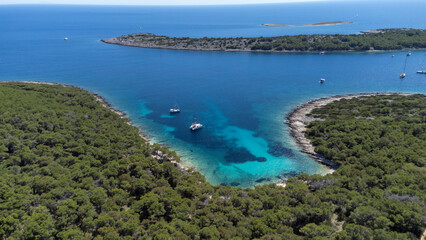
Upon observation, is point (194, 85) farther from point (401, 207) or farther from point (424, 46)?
point (424, 46)

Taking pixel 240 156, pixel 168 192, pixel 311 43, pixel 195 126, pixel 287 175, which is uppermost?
pixel 311 43

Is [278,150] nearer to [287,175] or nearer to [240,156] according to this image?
[240,156]

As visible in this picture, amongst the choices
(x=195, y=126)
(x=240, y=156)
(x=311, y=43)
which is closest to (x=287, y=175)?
(x=240, y=156)

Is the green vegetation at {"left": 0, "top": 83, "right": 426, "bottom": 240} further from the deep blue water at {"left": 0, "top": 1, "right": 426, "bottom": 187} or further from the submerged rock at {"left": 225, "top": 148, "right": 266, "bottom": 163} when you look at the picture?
the submerged rock at {"left": 225, "top": 148, "right": 266, "bottom": 163}

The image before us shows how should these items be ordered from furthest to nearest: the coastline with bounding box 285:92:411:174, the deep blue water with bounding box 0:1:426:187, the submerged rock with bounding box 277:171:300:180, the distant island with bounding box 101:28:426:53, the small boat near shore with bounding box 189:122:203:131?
the distant island with bounding box 101:28:426:53, the small boat near shore with bounding box 189:122:203:131, the deep blue water with bounding box 0:1:426:187, the coastline with bounding box 285:92:411:174, the submerged rock with bounding box 277:171:300:180

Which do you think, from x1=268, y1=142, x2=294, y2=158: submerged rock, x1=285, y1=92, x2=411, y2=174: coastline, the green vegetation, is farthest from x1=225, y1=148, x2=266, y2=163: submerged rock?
the green vegetation

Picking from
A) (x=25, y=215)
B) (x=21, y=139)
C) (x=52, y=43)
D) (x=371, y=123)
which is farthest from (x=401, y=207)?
(x=52, y=43)
